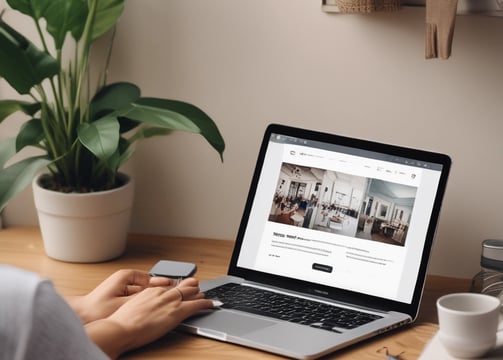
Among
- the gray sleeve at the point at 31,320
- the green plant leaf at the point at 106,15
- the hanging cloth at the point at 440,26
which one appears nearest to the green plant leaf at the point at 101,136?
the green plant leaf at the point at 106,15

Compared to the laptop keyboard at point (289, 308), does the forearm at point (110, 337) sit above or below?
below

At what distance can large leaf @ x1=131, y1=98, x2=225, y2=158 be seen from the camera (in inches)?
56.3

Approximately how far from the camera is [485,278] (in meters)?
1.48

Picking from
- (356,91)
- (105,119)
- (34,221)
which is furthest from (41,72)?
(356,91)

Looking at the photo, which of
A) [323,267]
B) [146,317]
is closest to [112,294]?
[146,317]

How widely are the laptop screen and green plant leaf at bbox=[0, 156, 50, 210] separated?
365 millimetres

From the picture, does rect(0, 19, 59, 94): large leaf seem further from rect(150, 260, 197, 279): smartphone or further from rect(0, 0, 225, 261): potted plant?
rect(150, 260, 197, 279): smartphone

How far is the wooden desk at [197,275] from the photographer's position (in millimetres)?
1241

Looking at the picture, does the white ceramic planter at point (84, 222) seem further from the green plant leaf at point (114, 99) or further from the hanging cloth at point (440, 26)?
the hanging cloth at point (440, 26)

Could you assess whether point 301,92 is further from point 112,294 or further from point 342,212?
point 112,294

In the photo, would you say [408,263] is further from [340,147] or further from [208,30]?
[208,30]

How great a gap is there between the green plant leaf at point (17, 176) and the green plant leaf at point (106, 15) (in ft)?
0.86

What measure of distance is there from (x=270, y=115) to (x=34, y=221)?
1.78ft

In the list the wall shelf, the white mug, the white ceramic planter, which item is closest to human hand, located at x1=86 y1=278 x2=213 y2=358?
the white ceramic planter
